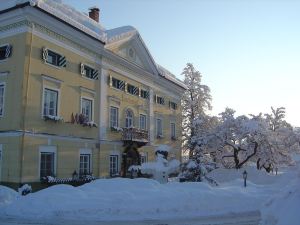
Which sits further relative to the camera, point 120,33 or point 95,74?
point 120,33

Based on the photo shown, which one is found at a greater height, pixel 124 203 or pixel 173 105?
pixel 173 105

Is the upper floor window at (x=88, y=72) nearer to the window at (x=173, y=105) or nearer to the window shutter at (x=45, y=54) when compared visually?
the window shutter at (x=45, y=54)

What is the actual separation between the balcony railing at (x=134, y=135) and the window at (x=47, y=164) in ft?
26.7

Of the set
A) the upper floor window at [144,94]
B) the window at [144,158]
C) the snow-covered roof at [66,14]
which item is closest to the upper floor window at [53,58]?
the snow-covered roof at [66,14]

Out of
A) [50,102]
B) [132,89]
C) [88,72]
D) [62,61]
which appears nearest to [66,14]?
[62,61]

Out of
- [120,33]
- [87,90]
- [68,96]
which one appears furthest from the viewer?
[120,33]

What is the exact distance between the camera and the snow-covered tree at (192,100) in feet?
149

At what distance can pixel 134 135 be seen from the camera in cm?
3023

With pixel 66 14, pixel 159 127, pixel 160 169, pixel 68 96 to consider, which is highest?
pixel 66 14

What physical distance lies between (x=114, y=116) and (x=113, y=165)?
388 centimetres

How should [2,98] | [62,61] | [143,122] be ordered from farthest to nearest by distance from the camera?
[143,122], [62,61], [2,98]

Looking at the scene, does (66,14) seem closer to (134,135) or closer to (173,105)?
(134,135)

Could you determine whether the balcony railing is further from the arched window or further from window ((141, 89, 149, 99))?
window ((141, 89, 149, 99))

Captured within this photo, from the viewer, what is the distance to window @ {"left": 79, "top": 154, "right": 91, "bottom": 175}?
2528 centimetres
